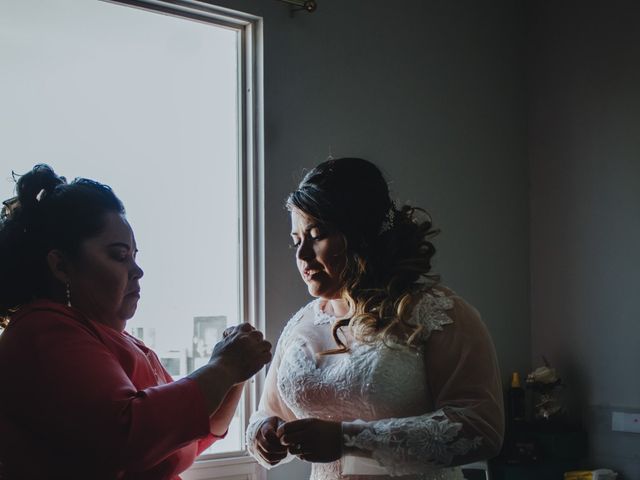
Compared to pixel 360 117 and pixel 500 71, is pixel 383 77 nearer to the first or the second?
pixel 360 117

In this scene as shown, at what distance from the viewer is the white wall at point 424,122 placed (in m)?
2.60

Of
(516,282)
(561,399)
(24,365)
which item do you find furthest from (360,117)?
(24,365)

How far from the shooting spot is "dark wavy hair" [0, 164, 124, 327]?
163 centimetres

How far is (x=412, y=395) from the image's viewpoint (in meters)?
1.79

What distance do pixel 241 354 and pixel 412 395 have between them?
0.41 metres

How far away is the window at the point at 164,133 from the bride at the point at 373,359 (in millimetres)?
517

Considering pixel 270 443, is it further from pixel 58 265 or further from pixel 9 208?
pixel 9 208

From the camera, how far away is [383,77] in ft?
9.50

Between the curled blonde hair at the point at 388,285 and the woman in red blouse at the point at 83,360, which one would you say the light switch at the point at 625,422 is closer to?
the curled blonde hair at the point at 388,285

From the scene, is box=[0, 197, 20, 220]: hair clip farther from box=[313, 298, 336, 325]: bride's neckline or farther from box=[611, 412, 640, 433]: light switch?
box=[611, 412, 640, 433]: light switch

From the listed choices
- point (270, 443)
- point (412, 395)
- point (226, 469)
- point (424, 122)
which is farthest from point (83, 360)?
point (424, 122)

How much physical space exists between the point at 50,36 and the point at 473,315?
1.45m

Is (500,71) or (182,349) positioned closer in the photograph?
(182,349)

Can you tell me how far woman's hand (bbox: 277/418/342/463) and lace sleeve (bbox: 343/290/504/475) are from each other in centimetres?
3
